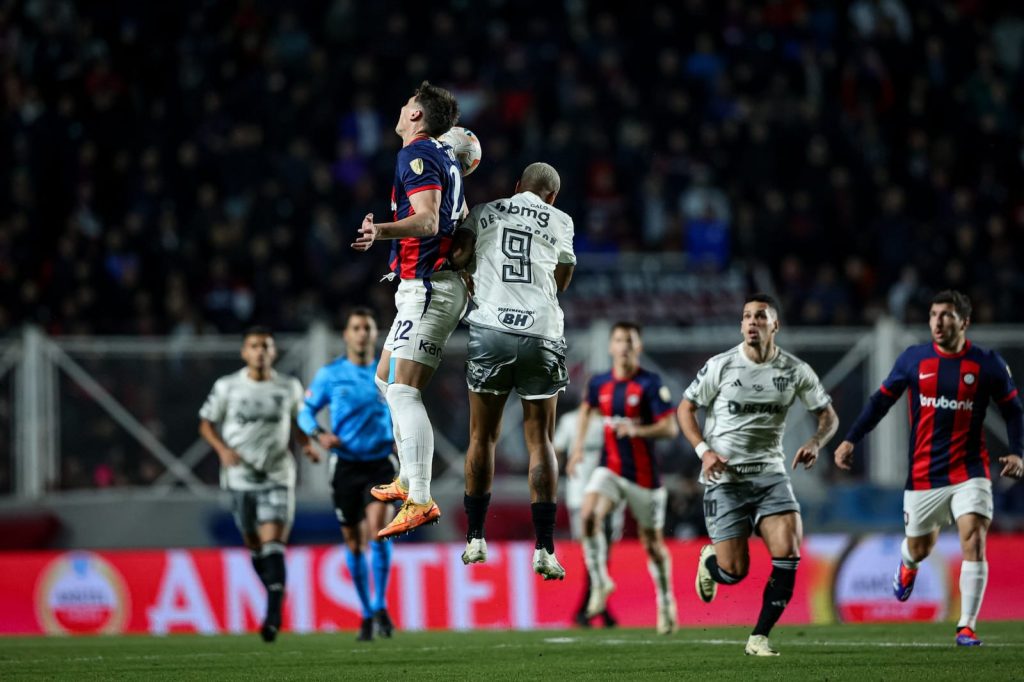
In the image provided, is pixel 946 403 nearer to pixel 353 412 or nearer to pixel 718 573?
pixel 718 573

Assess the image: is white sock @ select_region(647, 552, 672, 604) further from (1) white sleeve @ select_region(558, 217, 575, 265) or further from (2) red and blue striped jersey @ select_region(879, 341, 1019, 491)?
(1) white sleeve @ select_region(558, 217, 575, 265)

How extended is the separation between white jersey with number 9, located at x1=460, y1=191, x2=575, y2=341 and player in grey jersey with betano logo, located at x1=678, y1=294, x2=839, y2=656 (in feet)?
5.64

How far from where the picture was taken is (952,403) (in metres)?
10.6

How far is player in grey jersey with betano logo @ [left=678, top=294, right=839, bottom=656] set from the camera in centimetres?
1001

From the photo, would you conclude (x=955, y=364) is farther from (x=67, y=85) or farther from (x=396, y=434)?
(x=67, y=85)

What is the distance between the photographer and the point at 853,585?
48.3 ft

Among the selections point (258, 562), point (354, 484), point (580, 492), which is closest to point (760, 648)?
point (354, 484)

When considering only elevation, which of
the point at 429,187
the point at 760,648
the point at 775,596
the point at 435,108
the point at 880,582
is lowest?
the point at 760,648

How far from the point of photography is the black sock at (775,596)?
9.68m

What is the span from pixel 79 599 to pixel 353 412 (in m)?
3.90

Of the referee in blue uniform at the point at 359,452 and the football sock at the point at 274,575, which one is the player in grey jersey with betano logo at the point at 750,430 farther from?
the football sock at the point at 274,575

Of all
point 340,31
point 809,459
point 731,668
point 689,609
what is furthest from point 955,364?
point 340,31

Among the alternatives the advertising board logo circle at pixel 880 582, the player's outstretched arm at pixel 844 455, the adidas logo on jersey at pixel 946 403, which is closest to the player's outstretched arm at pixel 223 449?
the player's outstretched arm at pixel 844 455

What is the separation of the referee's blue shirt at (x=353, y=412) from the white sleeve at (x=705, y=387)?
10.6 ft
